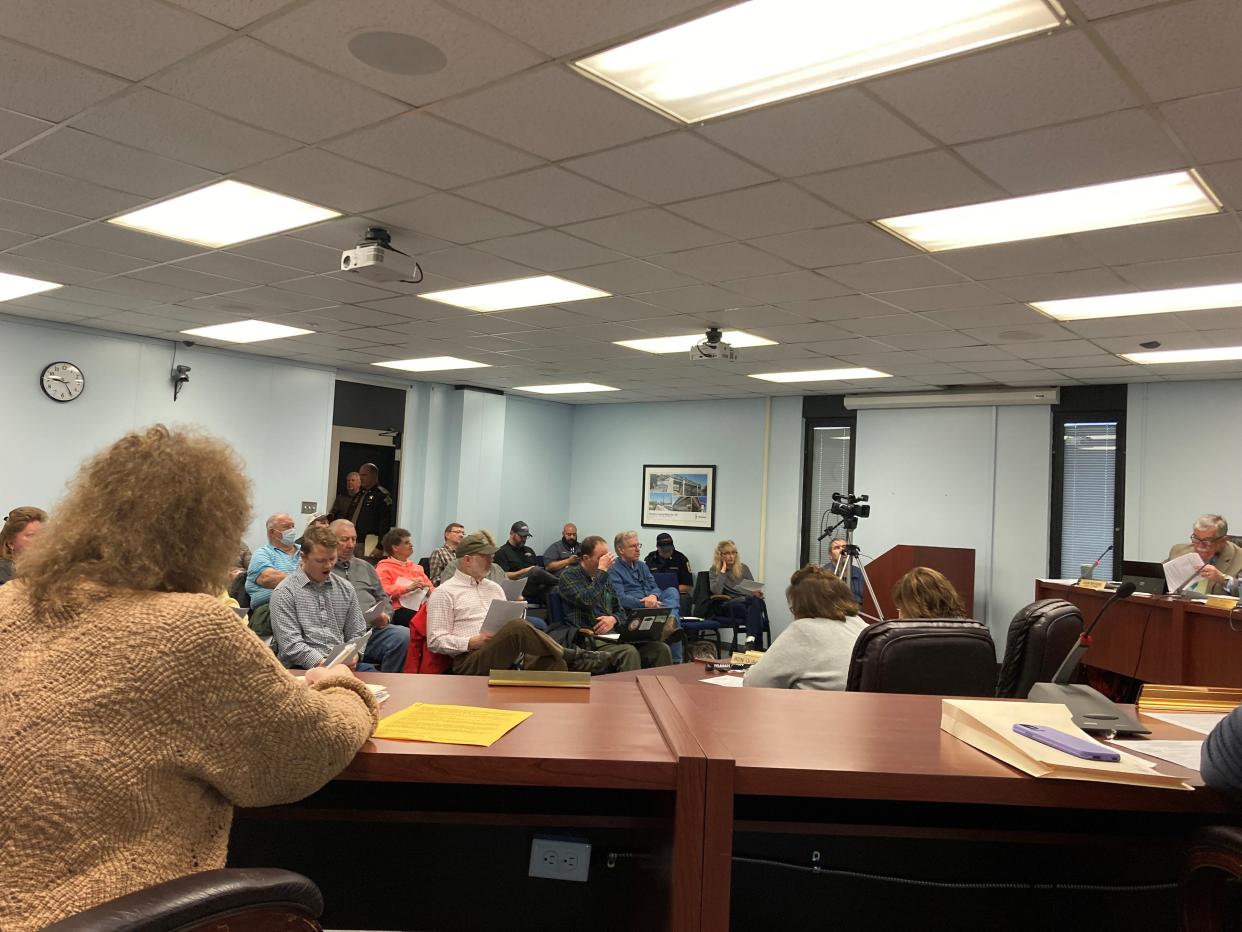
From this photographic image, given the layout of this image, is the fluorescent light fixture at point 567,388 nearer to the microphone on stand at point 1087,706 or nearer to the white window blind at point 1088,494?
the white window blind at point 1088,494

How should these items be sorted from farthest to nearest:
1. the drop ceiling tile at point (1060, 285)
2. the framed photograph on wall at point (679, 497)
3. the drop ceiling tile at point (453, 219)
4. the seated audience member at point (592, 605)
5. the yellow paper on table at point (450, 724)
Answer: the framed photograph on wall at point (679, 497)
the seated audience member at point (592, 605)
the drop ceiling tile at point (1060, 285)
the drop ceiling tile at point (453, 219)
the yellow paper on table at point (450, 724)

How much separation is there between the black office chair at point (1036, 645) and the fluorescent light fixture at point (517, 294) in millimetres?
3644

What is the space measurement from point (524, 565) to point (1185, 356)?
608cm

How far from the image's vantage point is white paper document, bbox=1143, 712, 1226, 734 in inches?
65.5

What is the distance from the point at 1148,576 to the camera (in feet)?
20.4

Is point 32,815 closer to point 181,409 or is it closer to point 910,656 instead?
point 910,656

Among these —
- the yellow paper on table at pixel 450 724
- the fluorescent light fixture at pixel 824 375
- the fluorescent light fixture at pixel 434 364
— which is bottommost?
the yellow paper on table at pixel 450 724

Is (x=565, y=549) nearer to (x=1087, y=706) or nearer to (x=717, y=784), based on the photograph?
(x=1087, y=706)

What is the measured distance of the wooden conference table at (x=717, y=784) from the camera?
1255 mm

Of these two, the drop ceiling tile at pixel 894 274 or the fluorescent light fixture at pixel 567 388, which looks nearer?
the drop ceiling tile at pixel 894 274

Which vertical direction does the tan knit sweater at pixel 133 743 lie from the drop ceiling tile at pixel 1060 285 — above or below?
below

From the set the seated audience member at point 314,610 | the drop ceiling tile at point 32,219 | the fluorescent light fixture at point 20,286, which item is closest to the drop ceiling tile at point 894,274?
the seated audience member at point 314,610

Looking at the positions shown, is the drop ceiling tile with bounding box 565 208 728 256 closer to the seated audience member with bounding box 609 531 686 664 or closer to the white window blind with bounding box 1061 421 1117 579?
the seated audience member with bounding box 609 531 686 664

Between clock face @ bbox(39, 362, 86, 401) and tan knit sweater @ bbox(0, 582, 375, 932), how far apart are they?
302 inches
